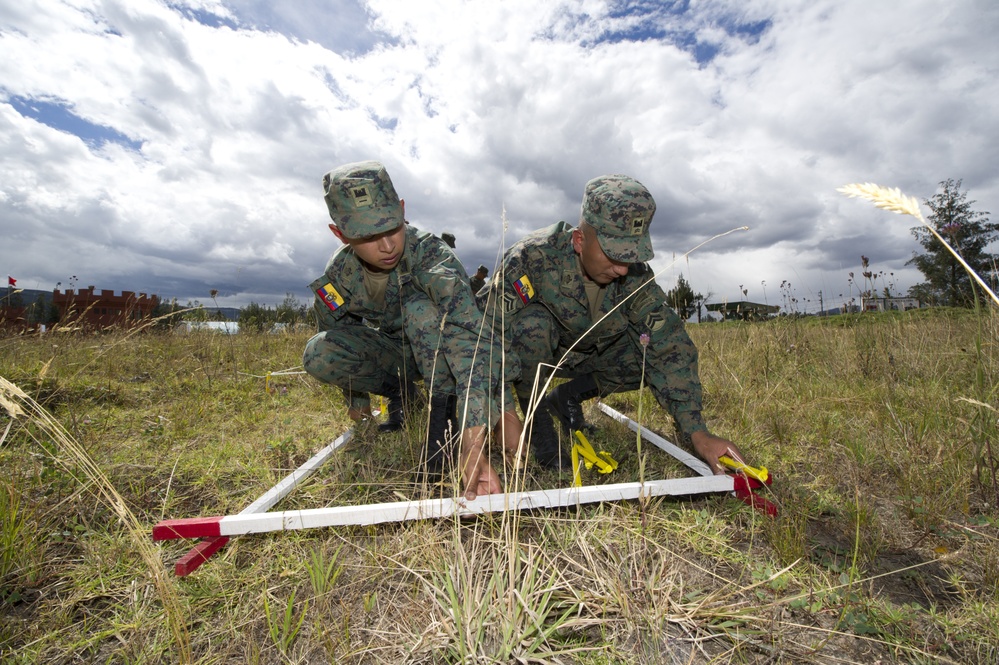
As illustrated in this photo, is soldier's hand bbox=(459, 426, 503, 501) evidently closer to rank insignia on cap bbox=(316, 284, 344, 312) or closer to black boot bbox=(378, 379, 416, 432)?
black boot bbox=(378, 379, 416, 432)

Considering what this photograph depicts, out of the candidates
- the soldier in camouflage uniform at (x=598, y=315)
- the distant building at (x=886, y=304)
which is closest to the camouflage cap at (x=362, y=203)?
the soldier in camouflage uniform at (x=598, y=315)

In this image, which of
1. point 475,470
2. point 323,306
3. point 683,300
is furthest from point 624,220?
point 683,300

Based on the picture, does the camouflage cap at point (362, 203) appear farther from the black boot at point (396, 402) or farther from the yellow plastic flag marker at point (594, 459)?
the yellow plastic flag marker at point (594, 459)

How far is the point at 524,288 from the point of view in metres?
2.84

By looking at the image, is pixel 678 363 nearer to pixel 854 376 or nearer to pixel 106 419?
pixel 854 376

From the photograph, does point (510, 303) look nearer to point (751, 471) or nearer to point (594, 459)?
point (594, 459)

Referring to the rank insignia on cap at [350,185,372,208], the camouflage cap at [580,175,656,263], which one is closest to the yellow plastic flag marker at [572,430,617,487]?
the camouflage cap at [580,175,656,263]

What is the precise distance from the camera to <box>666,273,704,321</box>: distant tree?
16.3 ft

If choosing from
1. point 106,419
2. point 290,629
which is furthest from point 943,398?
point 106,419

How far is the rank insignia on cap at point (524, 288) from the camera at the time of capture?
2.84 metres

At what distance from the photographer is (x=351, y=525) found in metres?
1.87

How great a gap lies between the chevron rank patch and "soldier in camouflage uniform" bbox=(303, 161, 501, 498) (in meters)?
1.02

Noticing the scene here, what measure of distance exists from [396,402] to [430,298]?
114 cm

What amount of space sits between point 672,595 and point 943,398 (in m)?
2.69
